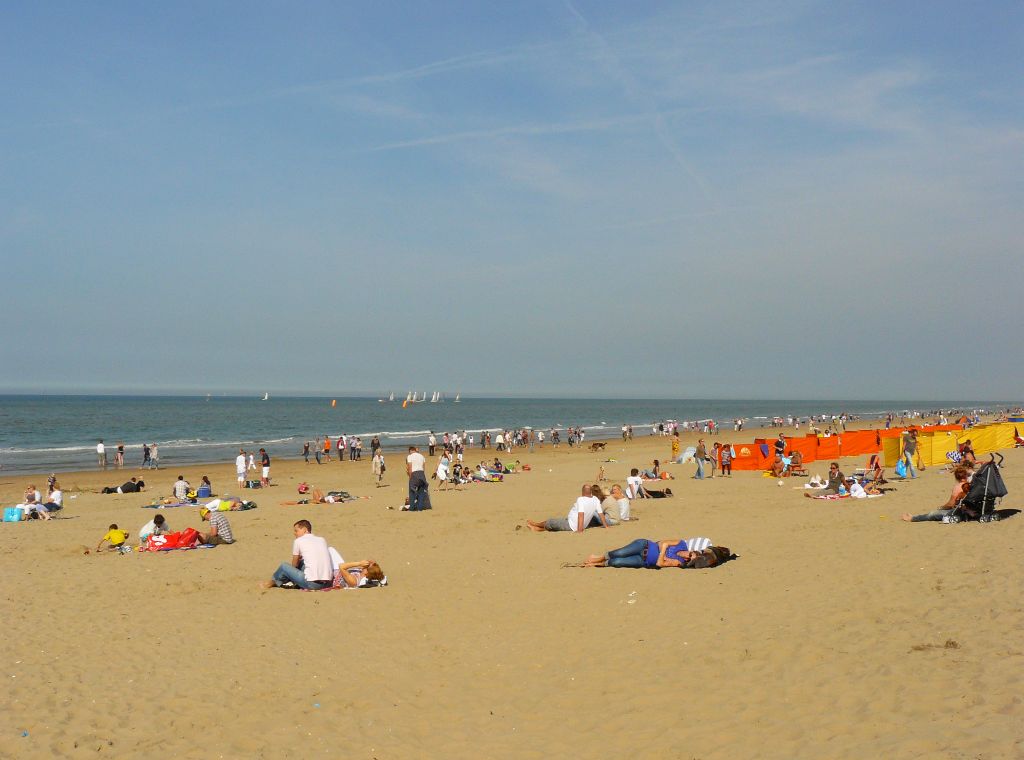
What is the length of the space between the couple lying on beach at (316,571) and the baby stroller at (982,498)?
30.7 ft

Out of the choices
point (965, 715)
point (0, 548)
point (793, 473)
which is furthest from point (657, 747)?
point (793, 473)

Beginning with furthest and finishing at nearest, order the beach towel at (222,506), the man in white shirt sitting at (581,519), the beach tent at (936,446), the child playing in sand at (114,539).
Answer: the beach tent at (936,446), the beach towel at (222,506), the man in white shirt sitting at (581,519), the child playing in sand at (114,539)

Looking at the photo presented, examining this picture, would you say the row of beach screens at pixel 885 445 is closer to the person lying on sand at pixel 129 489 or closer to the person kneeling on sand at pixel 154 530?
the person lying on sand at pixel 129 489

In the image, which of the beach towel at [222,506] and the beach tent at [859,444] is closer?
the beach towel at [222,506]

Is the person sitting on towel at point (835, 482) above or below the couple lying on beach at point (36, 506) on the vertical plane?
above

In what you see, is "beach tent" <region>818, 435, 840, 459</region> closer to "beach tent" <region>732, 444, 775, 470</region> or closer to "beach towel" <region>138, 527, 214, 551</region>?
"beach tent" <region>732, 444, 775, 470</region>

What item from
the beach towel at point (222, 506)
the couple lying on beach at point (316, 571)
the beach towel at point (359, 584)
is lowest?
the beach towel at point (222, 506)

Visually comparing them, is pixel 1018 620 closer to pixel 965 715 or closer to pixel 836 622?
pixel 836 622

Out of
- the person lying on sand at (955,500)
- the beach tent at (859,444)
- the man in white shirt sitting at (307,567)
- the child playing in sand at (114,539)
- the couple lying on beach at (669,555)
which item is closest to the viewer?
the man in white shirt sitting at (307,567)

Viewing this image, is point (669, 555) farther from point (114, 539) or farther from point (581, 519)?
point (114, 539)

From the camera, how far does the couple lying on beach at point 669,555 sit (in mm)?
11719

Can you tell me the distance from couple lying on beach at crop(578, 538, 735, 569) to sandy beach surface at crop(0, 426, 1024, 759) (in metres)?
0.25

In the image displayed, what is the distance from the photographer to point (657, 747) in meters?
5.87

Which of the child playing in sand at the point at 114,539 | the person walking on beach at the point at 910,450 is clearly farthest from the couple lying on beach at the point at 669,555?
the person walking on beach at the point at 910,450
